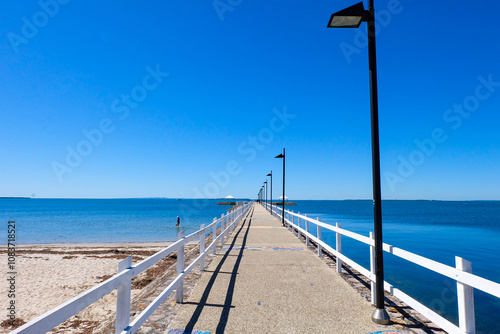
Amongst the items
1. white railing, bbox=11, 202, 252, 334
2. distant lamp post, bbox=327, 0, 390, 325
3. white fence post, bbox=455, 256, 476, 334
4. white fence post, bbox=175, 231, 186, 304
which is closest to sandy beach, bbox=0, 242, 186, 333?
white fence post, bbox=175, 231, 186, 304

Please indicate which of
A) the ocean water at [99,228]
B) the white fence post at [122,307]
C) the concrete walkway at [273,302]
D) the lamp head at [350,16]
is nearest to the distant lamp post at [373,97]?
the lamp head at [350,16]

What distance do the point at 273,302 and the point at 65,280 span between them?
11.3m

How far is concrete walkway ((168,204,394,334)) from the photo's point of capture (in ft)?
14.8

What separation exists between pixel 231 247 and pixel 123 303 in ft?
28.6

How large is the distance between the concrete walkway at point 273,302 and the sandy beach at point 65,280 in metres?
3.48

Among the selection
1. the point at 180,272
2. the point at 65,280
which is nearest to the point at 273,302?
the point at 180,272

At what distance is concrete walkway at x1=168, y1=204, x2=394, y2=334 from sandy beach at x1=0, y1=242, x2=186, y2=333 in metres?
3.48

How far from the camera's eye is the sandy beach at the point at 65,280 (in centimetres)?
843

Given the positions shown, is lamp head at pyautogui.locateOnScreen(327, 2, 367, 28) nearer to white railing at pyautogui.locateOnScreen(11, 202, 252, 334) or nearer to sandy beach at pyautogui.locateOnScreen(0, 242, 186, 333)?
white railing at pyautogui.locateOnScreen(11, 202, 252, 334)

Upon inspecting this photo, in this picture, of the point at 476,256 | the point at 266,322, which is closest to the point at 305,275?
the point at 266,322

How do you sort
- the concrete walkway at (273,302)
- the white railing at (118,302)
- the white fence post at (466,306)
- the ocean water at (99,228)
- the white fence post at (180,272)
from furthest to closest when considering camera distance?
the ocean water at (99,228) → the white fence post at (180,272) → the concrete walkway at (273,302) → the white fence post at (466,306) → the white railing at (118,302)

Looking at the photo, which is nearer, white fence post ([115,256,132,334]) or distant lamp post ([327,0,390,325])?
white fence post ([115,256,132,334])

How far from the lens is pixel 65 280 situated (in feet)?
42.8

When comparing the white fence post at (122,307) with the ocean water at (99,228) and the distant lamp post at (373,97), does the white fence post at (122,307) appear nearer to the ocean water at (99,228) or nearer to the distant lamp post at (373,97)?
the distant lamp post at (373,97)
